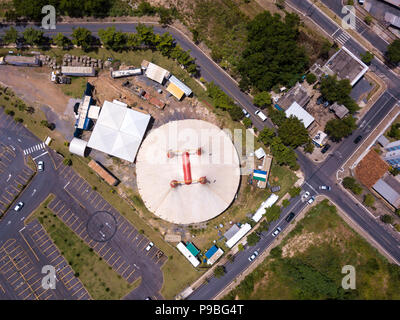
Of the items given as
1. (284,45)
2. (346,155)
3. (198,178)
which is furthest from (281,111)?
(198,178)

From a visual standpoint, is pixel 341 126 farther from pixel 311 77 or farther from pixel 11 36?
pixel 11 36

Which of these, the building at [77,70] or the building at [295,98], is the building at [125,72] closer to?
the building at [77,70]

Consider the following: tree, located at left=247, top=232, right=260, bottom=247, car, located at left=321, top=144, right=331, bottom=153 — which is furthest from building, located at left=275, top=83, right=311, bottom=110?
tree, located at left=247, top=232, right=260, bottom=247

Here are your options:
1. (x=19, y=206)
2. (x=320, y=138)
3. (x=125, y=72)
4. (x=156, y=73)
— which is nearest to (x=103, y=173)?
(x=19, y=206)

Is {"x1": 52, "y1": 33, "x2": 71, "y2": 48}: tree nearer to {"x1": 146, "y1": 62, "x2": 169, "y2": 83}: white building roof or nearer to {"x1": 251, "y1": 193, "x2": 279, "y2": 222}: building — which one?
{"x1": 146, "y1": 62, "x2": 169, "y2": 83}: white building roof

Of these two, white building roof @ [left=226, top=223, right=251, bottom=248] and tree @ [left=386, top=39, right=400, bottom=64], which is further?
tree @ [left=386, top=39, right=400, bottom=64]

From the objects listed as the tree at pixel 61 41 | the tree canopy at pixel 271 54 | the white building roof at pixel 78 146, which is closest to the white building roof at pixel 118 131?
the white building roof at pixel 78 146
